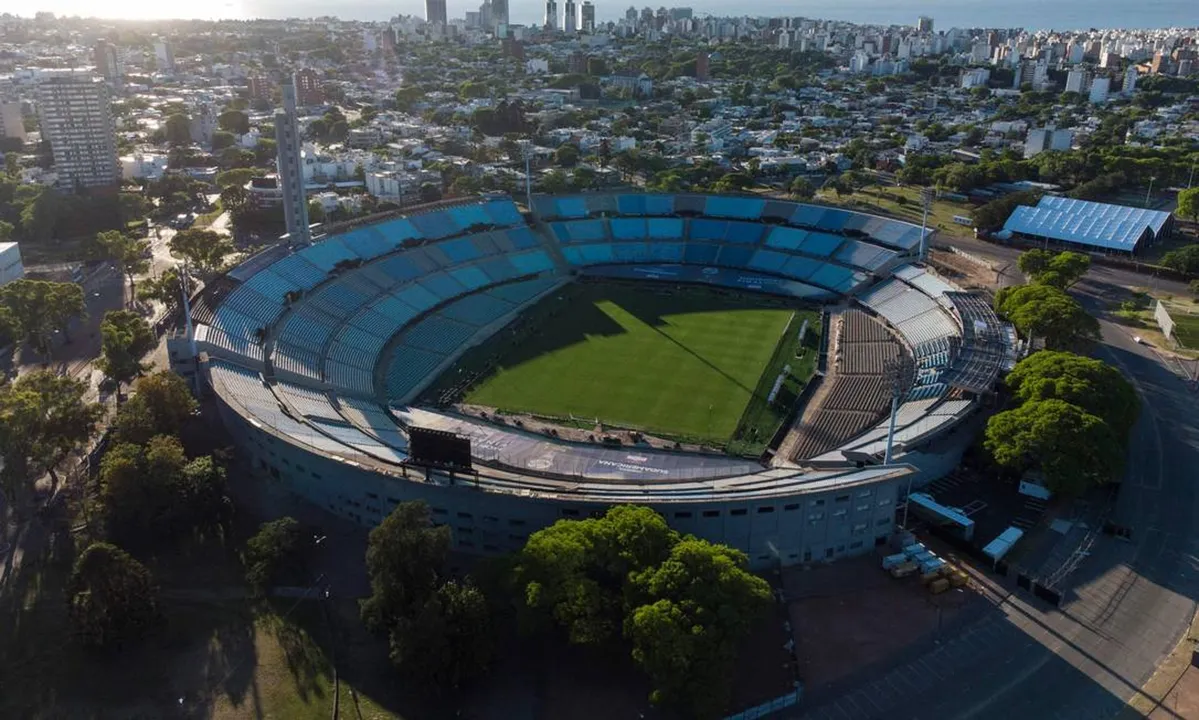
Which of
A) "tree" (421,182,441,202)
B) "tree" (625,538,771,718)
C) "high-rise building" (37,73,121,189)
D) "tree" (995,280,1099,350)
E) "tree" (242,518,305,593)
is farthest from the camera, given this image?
"high-rise building" (37,73,121,189)

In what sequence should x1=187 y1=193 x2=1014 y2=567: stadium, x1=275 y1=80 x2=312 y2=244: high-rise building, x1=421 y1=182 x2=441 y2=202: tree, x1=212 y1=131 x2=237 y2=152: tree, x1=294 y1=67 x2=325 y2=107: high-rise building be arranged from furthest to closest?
x1=294 y1=67 x2=325 y2=107: high-rise building
x1=212 y1=131 x2=237 y2=152: tree
x1=421 y1=182 x2=441 y2=202: tree
x1=275 y1=80 x2=312 y2=244: high-rise building
x1=187 y1=193 x2=1014 y2=567: stadium

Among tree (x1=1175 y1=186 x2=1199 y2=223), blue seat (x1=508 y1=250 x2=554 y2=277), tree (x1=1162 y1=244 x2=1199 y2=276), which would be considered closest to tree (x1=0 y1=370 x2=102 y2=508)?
blue seat (x1=508 y1=250 x2=554 y2=277)

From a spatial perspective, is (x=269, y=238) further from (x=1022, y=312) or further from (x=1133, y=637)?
(x=1133, y=637)

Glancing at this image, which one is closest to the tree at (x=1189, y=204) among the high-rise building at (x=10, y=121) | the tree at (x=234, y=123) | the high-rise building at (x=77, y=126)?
the high-rise building at (x=77, y=126)

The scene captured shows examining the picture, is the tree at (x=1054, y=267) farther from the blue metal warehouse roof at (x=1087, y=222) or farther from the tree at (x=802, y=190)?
the tree at (x=802, y=190)

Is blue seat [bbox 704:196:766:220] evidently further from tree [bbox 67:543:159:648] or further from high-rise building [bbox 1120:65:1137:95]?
high-rise building [bbox 1120:65:1137:95]

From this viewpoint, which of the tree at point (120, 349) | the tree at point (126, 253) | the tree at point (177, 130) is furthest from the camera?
the tree at point (177, 130)
